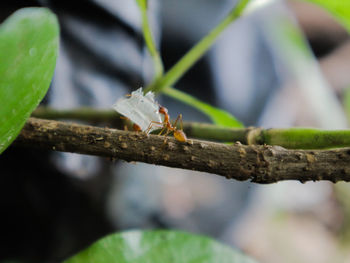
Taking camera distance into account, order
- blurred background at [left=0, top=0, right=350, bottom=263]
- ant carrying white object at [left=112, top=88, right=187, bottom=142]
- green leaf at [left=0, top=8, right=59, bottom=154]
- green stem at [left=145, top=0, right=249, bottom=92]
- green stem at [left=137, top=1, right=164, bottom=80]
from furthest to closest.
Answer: blurred background at [left=0, top=0, right=350, bottom=263] → green stem at [left=145, top=0, right=249, bottom=92] → green stem at [left=137, top=1, right=164, bottom=80] → ant carrying white object at [left=112, top=88, right=187, bottom=142] → green leaf at [left=0, top=8, right=59, bottom=154]

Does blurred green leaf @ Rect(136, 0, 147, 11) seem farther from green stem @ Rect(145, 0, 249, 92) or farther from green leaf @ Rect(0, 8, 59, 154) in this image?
green leaf @ Rect(0, 8, 59, 154)

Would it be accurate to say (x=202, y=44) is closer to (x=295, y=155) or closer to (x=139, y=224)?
(x=295, y=155)

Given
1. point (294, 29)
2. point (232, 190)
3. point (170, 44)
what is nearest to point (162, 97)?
point (170, 44)

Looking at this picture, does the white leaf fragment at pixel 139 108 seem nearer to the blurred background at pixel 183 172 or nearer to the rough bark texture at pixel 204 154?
the rough bark texture at pixel 204 154

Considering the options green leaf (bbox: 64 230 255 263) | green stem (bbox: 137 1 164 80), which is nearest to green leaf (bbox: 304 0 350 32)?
green stem (bbox: 137 1 164 80)

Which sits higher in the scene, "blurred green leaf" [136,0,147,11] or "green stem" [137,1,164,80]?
"green stem" [137,1,164,80]

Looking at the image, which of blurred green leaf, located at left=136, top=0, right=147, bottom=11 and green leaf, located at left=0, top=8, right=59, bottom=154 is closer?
green leaf, located at left=0, top=8, right=59, bottom=154

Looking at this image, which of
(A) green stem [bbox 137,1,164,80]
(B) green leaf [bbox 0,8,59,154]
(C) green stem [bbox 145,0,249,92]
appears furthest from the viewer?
(C) green stem [bbox 145,0,249,92]

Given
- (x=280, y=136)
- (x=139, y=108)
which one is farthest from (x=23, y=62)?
(x=280, y=136)
